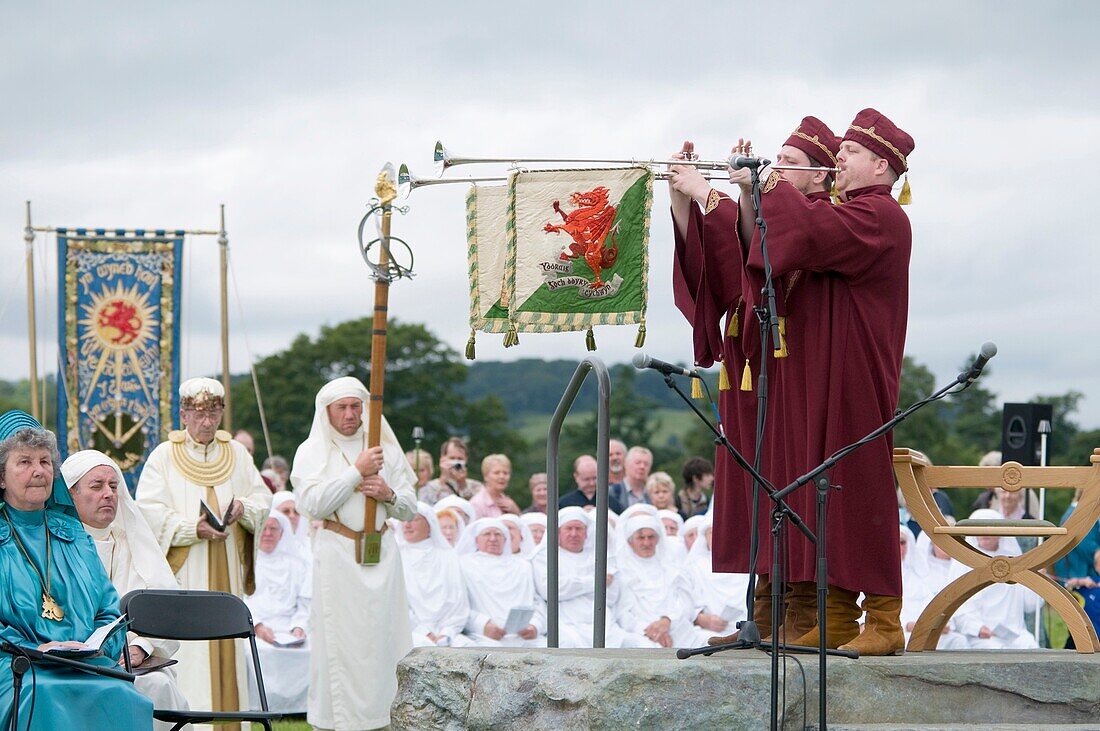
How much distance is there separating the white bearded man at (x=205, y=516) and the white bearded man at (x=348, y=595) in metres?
0.42

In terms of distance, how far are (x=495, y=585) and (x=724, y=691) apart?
22.5ft

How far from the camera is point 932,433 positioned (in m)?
41.8

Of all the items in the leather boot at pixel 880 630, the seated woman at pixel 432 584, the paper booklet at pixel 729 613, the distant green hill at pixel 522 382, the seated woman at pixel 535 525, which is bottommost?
the distant green hill at pixel 522 382

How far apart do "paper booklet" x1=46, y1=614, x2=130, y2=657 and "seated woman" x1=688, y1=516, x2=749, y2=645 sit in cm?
677

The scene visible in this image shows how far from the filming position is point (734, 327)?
6.14 m

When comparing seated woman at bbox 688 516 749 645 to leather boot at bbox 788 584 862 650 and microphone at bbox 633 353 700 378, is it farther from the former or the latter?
microphone at bbox 633 353 700 378

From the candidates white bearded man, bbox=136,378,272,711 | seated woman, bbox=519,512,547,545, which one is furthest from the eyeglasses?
seated woman, bbox=519,512,547,545

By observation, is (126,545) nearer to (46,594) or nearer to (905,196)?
(46,594)

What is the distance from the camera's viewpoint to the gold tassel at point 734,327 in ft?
20.1

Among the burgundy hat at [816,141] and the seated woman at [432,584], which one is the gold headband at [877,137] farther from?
the seated woman at [432,584]

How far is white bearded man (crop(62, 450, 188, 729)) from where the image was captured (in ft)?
22.7

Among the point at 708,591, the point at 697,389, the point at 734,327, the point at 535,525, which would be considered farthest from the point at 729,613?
the point at 697,389

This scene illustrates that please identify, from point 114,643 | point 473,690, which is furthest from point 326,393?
point 473,690

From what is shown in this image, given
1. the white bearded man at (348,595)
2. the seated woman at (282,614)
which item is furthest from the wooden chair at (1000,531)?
the seated woman at (282,614)
